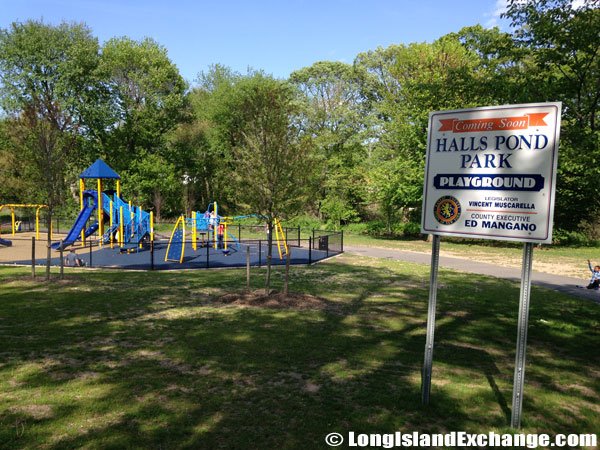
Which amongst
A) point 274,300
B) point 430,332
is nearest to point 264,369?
point 430,332

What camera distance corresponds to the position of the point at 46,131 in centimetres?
1426

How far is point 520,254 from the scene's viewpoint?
26.7 m

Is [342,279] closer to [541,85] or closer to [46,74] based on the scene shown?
[541,85]

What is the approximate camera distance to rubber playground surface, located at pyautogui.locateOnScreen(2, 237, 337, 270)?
18812 millimetres

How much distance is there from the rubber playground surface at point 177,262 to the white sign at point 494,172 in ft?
41.8

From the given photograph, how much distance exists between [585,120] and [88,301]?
12.5m

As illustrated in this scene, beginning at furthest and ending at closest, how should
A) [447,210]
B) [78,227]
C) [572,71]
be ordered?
[78,227]
[572,71]
[447,210]

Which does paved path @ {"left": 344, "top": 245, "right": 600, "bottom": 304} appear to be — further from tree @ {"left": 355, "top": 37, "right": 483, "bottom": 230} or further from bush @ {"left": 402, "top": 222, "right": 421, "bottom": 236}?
bush @ {"left": 402, "top": 222, "right": 421, "bottom": 236}

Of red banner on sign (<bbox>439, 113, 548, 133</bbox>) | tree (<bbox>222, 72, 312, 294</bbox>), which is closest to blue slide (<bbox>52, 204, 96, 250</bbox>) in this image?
tree (<bbox>222, 72, 312, 294</bbox>)

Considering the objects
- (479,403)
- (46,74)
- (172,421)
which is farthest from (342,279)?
(46,74)

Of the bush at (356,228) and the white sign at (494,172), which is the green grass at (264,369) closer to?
the white sign at (494,172)
